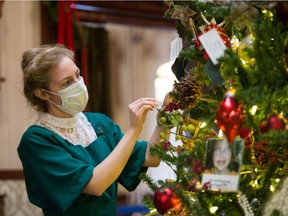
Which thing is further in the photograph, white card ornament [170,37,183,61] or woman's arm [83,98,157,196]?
white card ornament [170,37,183,61]

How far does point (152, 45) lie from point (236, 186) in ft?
12.4

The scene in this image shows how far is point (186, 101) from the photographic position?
122 cm

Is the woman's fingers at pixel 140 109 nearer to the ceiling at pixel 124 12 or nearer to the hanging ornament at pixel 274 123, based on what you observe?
the hanging ornament at pixel 274 123

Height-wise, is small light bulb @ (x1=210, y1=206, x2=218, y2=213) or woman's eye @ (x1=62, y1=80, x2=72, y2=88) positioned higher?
woman's eye @ (x1=62, y1=80, x2=72, y2=88)

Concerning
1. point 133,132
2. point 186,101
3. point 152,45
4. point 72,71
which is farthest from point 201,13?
point 152,45

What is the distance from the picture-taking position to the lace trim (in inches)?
66.1

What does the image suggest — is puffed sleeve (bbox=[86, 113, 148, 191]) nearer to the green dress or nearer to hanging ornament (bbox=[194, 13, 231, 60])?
the green dress

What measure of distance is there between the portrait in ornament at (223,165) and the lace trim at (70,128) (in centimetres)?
74

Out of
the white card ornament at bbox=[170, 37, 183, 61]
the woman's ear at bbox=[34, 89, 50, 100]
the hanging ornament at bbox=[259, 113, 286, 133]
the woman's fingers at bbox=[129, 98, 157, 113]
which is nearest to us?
the hanging ornament at bbox=[259, 113, 286, 133]

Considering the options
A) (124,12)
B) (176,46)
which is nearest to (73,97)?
(176,46)

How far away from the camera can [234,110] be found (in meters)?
0.96

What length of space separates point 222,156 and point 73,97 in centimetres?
77

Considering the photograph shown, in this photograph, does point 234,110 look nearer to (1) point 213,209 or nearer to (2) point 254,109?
(2) point 254,109

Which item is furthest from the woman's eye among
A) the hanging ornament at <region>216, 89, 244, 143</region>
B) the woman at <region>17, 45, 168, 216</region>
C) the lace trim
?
the hanging ornament at <region>216, 89, 244, 143</region>
